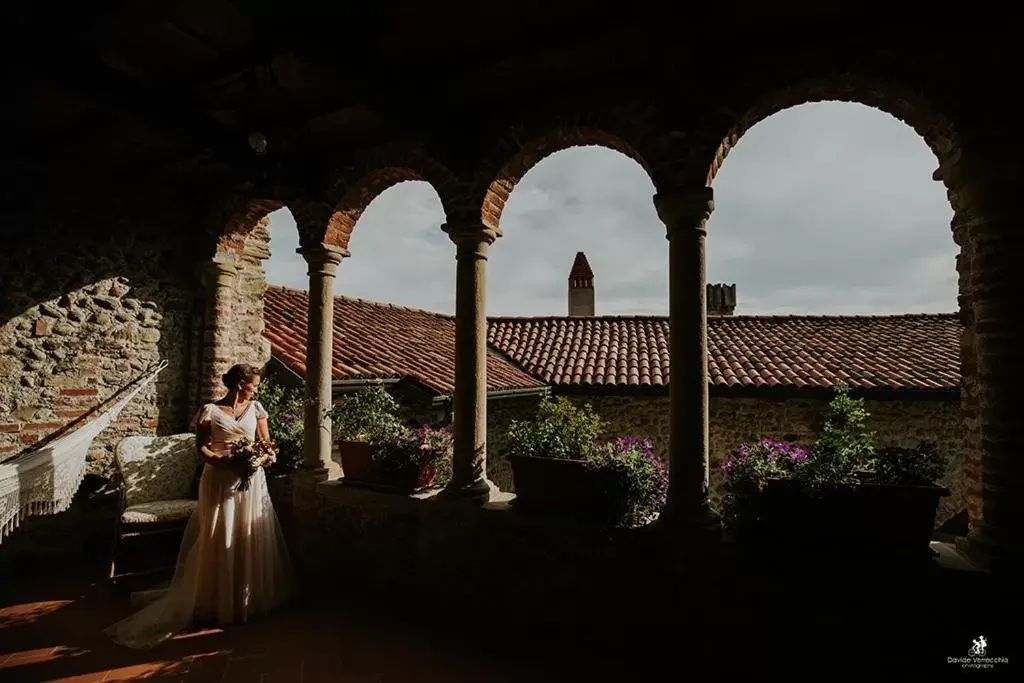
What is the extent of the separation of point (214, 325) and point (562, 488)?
4.27m

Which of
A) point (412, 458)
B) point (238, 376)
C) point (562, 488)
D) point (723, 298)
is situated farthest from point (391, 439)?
point (723, 298)

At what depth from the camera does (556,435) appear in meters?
3.90

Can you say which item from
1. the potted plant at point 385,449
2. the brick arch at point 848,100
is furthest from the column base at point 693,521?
the brick arch at point 848,100

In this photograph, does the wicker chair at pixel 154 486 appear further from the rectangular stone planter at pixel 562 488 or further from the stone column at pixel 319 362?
the rectangular stone planter at pixel 562 488

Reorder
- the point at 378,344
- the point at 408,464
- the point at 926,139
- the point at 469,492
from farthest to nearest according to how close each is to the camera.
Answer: the point at 378,344, the point at 408,464, the point at 469,492, the point at 926,139

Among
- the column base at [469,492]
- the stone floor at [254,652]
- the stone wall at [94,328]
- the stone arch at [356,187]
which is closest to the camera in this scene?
the stone floor at [254,652]

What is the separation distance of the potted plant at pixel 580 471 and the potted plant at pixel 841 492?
533mm

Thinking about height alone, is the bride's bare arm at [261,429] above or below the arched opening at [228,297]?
below

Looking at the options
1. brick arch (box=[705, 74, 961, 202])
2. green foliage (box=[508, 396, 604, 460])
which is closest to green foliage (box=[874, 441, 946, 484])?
brick arch (box=[705, 74, 961, 202])

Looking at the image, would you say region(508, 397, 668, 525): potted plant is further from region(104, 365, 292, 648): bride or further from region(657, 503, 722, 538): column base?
region(104, 365, 292, 648): bride

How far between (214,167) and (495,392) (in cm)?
468

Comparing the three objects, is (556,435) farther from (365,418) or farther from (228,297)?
(228,297)

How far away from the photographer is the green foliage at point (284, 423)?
523cm

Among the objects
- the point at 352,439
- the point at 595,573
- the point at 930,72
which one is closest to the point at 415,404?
the point at 352,439
